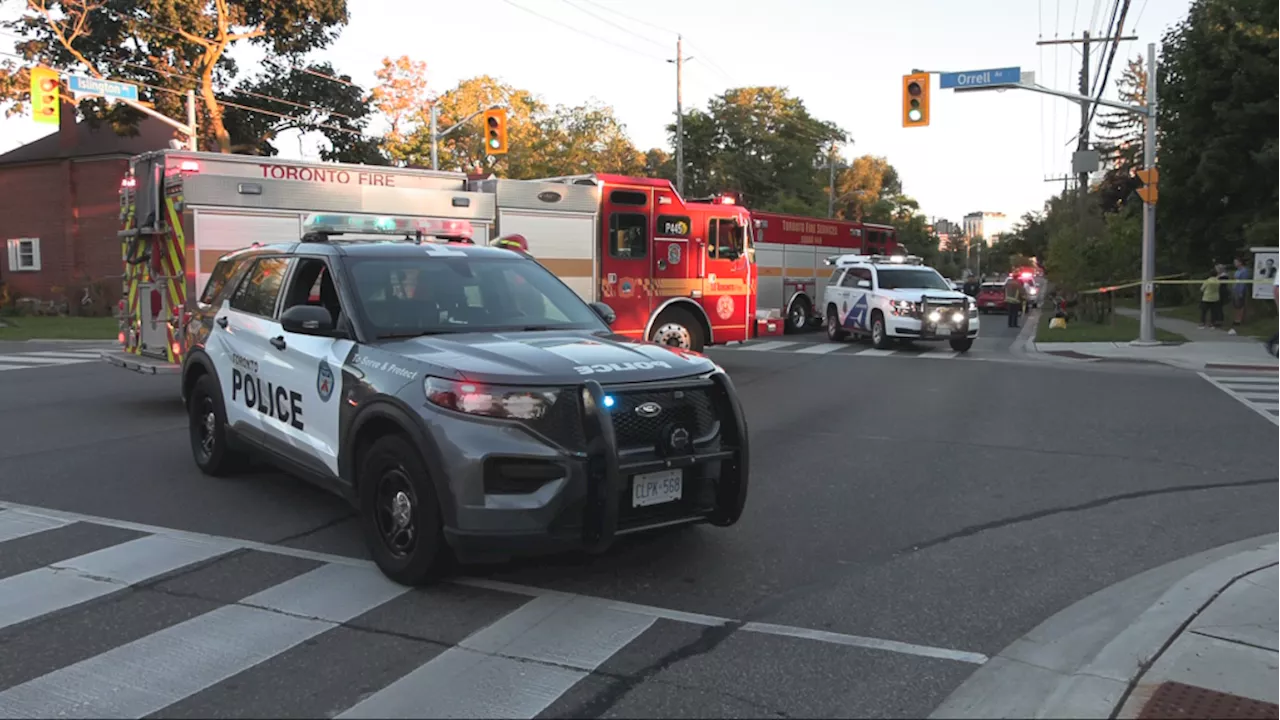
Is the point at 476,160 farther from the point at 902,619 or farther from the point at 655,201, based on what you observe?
the point at 902,619

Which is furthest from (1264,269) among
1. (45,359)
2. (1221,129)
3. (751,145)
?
(751,145)

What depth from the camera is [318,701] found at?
3.96 metres

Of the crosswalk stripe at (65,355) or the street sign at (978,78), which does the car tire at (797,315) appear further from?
the crosswalk stripe at (65,355)

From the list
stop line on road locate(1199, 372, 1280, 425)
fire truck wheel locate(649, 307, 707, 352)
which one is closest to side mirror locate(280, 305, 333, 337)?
fire truck wheel locate(649, 307, 707, 352)

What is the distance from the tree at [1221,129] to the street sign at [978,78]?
6.70 metres

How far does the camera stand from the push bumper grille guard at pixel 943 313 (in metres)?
20.6

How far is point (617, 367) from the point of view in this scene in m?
5.14

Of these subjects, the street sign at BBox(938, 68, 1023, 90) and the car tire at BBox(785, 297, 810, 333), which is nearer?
the street sign at BBox(938, 68, 1023, 90)

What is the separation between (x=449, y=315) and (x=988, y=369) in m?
13.2

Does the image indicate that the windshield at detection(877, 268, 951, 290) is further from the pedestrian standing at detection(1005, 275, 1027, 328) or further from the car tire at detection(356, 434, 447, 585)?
the car tire at detection(356, 434, 447, 585)

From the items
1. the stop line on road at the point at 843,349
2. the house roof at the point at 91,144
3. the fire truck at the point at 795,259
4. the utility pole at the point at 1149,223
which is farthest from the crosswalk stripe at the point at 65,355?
the utility pole at the point at 1149,223

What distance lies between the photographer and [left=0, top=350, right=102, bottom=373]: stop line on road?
17219 mm

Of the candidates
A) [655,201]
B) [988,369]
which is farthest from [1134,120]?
[655,201]

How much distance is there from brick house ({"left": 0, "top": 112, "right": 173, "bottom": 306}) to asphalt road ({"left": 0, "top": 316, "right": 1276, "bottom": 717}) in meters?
31.6
